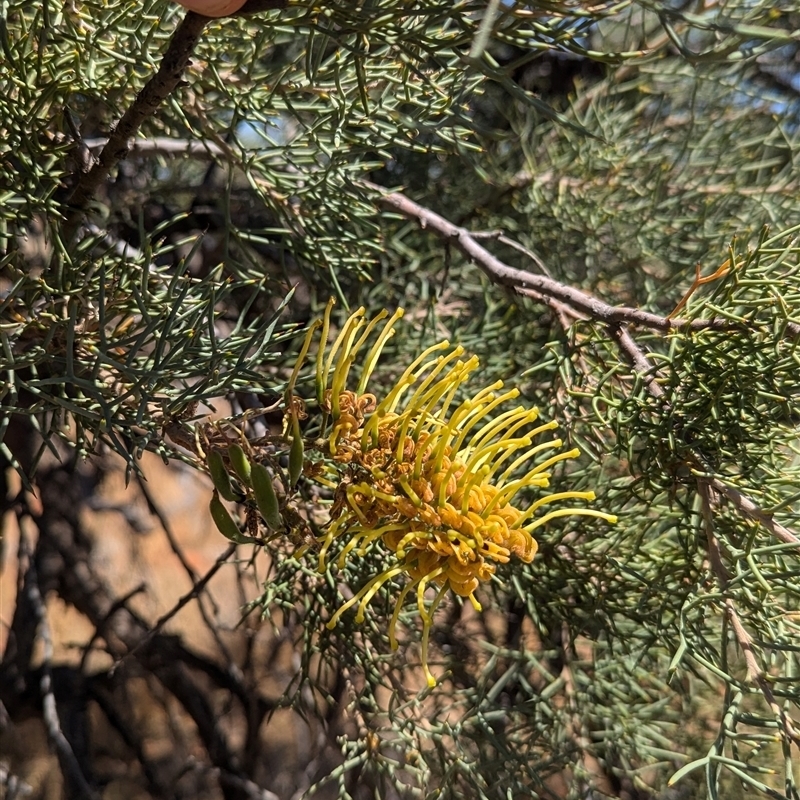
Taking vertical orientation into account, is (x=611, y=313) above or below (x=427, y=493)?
above

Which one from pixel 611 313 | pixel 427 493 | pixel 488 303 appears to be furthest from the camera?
pixel 488 303

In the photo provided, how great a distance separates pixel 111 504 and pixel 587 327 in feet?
2.13

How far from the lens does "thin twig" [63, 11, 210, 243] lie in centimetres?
26

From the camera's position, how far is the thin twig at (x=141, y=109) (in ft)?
0.84

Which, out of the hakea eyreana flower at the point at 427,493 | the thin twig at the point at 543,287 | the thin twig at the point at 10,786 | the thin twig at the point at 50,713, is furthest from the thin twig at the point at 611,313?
the thin twig at the point at 10,786

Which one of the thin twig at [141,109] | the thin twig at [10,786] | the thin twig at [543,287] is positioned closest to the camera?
the thin twig at [141,109]

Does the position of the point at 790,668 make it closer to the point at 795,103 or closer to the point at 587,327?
the point at 587,327

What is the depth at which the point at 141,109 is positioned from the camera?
29 cm

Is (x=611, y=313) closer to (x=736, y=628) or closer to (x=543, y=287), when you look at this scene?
(x=543, y=287)

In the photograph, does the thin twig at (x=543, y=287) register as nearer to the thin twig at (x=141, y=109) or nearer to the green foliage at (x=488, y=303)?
the green foliage at (x=488, y=303)

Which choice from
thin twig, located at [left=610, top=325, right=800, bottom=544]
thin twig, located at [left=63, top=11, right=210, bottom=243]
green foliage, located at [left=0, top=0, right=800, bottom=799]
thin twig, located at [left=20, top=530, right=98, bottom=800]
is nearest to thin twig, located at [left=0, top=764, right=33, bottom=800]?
thin twig, located at [left=20, top=530, right=98, bottom=800]

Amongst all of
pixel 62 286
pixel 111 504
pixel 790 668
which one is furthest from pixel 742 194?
pixel 111 504

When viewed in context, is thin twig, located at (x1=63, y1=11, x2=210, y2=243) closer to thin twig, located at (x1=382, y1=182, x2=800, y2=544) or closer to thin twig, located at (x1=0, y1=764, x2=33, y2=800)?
thin twig, located at (x1=382, y1=182, x2=800, y2=544)

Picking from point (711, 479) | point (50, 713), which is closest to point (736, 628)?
point (711, 479)
